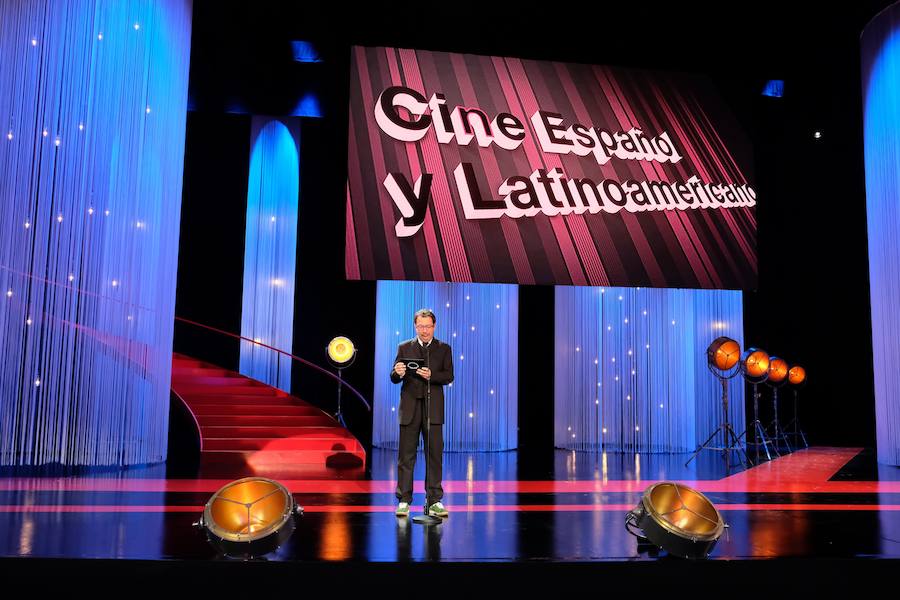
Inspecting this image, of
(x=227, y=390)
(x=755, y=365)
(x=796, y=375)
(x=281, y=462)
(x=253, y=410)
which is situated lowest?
(x=281, y=462)

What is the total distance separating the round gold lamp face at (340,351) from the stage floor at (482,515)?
8.81ft

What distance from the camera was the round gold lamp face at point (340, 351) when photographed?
1028 cm

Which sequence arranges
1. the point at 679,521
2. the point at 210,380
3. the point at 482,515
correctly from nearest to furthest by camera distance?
the point at 679,521 < the point at 482,515 < the point at 210,380

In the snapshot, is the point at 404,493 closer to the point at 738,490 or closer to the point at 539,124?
the point at 738,490

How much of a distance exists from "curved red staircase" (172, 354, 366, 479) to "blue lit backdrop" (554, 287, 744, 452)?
3883 millimetres

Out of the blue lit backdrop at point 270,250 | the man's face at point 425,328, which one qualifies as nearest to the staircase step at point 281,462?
the man's face at point 425,328

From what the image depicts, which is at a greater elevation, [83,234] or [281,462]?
[83,234]

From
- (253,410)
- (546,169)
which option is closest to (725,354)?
(546,169)

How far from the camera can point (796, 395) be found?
11.8 m

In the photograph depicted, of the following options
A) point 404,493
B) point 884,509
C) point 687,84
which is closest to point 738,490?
point 884,509

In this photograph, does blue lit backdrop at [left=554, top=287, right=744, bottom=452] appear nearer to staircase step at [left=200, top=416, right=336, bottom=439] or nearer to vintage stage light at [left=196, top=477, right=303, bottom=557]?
staircase step at [left=200, top=416, right=336, bottom=439]

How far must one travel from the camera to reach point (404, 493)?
477 centimetres

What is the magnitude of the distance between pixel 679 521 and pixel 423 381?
1852mm

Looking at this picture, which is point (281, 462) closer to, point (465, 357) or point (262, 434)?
point (262, 434)
